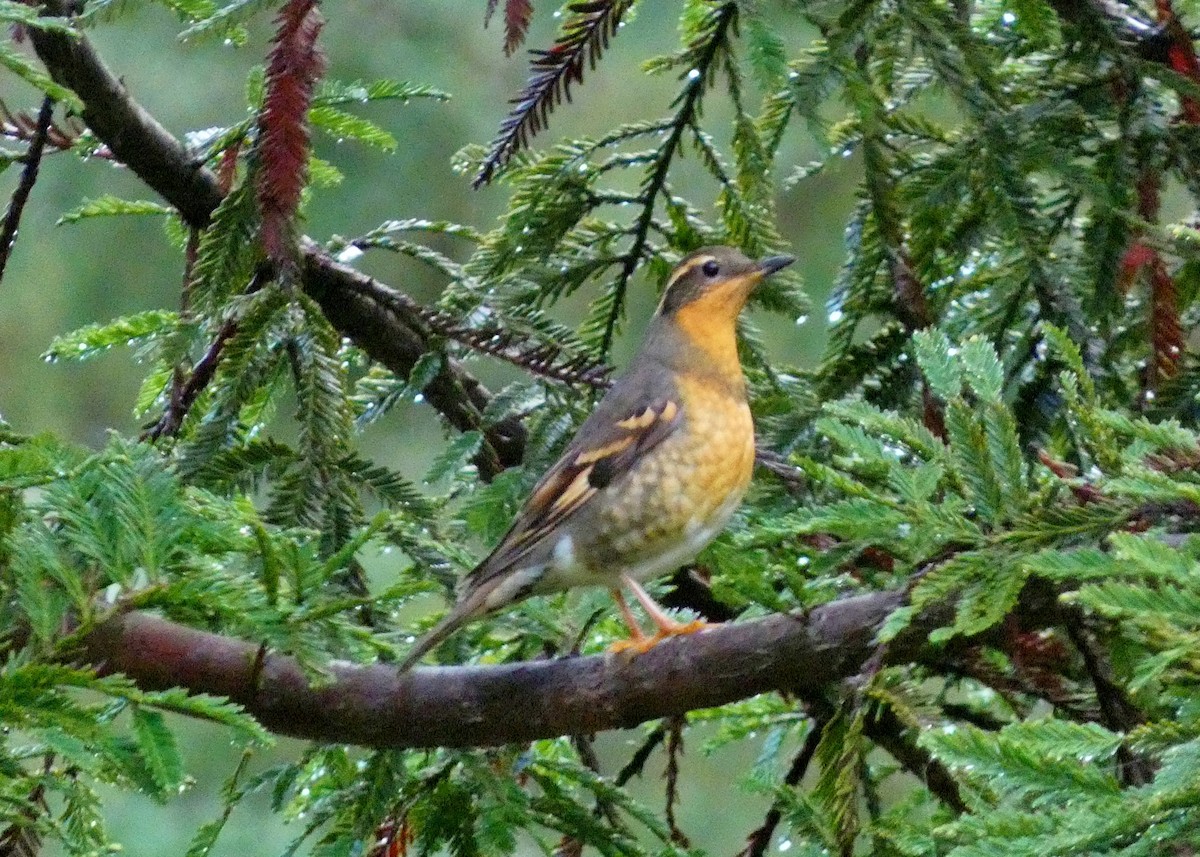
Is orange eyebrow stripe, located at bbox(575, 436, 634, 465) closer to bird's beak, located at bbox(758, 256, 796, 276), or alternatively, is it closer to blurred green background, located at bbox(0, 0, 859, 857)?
bird's beak, located at bbox(758, 256, 796, 276)

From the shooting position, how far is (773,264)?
331 cm

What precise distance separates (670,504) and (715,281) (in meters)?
0.61

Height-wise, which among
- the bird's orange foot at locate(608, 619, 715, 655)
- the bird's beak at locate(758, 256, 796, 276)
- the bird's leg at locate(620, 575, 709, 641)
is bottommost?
the bird's orange foot at locate(608, 619, 715, 655)

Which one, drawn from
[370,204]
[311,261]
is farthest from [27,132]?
[370,204]

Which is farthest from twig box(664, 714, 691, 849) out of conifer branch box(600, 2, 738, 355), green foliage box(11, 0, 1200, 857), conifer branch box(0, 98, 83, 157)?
conifer branch box(0, 98, 83, 157)

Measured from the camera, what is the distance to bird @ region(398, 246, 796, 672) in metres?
2.93

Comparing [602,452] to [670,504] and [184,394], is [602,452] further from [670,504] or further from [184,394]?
[184,394]

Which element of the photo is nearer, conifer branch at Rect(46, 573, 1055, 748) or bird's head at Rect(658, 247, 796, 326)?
conifer branch at Rect(46, 573, 1055, 748)

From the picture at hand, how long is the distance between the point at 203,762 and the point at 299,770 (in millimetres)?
5505

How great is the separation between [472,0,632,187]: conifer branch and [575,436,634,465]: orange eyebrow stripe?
58 cm

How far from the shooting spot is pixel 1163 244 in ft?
8.42

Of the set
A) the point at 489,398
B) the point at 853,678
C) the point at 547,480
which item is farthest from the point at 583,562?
the point at 853,678

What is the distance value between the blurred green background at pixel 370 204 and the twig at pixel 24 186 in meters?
5.31

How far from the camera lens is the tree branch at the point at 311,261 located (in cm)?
302
